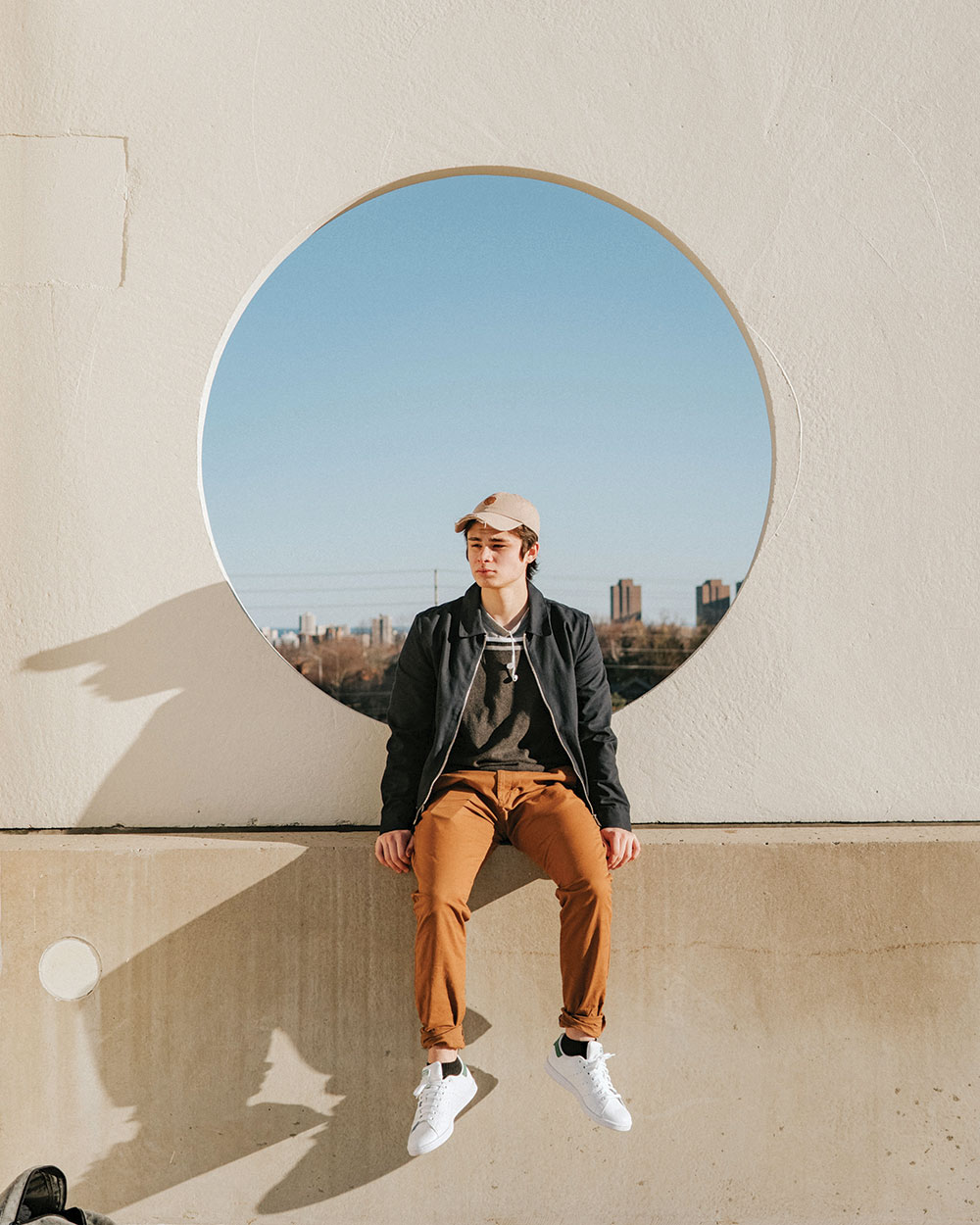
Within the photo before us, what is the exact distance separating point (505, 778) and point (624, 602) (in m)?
21.0

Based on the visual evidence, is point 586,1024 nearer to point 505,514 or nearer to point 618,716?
point 618,716

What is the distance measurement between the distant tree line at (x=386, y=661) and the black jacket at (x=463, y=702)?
14178 mm

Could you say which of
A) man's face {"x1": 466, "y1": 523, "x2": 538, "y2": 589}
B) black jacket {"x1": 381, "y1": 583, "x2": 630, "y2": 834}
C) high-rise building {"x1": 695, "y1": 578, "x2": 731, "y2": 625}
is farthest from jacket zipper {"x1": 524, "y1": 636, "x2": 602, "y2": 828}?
high-rise building {"x1": 695, "y1": 578, "x2": 731, "y2": 625}

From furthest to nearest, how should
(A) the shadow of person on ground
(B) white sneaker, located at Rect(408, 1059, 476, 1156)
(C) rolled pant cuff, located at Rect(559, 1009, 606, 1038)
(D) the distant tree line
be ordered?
(D) the distant tree line, (A) the shadow of person on ground, (C) rolled pant cuff, located at Rect(559, 1009, 606, 1038), (B) white sneaker, located at Rect(408, 1059, 476, 1156)

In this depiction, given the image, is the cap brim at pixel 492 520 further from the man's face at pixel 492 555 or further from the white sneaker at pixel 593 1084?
the white sneaker at pixel 593 1084

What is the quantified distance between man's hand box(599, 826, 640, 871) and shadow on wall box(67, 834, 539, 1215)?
0.55 meters

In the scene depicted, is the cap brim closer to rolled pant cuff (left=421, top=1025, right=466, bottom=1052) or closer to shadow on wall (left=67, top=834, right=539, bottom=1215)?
shadow on wall (left=67, top=834, right=539, bottom=1215)

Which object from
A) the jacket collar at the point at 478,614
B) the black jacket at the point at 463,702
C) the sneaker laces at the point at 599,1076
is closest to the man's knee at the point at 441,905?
the black jacket at the point at 463,702

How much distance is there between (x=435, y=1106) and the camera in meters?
Result: 1.97

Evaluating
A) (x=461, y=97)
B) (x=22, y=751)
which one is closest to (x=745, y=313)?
(x=461, y=97)

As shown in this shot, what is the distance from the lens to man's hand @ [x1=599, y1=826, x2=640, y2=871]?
2145mm

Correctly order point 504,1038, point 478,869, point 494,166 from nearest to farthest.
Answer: point 478,869 < point 504,1038 < point 494,166

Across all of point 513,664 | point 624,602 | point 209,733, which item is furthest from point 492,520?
point 624,602

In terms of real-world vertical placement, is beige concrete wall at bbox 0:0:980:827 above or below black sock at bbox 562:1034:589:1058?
above
